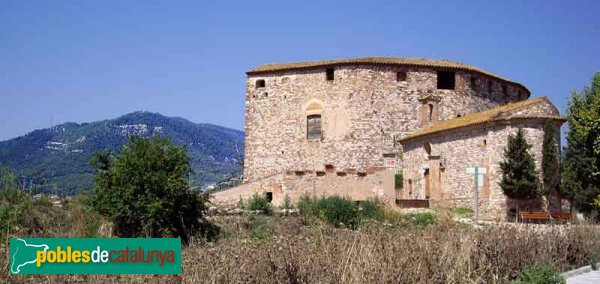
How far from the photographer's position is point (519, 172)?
24844mm

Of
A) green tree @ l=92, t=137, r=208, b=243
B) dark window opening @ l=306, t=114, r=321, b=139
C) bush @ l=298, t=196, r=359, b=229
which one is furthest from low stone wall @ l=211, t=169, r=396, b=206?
green tree @ l=92, t=137, r=208, b=243

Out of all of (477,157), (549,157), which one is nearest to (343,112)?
(477,157)

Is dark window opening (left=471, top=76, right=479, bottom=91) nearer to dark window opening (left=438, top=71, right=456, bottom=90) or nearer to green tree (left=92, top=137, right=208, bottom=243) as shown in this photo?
dark window opening (left=438, top=71, right=456, bottom=90)

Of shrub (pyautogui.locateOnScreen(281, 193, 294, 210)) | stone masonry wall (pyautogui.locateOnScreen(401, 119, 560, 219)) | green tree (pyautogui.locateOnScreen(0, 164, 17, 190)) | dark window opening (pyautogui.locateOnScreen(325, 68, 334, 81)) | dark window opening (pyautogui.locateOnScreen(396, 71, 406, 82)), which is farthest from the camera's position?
dark window opening (pyautogui.locateOnScreen(325, 68, 334, 81))

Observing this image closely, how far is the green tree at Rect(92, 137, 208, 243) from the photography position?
17.2 m

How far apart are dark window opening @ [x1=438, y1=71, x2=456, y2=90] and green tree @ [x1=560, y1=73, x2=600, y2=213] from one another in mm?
9986

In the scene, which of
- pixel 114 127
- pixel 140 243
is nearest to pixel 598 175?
pixel 140 243

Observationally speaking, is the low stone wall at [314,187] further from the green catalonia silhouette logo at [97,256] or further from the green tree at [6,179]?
the green catalonia silhouette logo at [97,256]

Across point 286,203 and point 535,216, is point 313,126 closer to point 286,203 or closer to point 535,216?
point 286,203

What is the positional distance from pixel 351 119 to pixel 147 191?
64.5ft

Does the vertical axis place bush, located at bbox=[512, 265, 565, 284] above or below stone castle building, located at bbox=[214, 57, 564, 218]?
below

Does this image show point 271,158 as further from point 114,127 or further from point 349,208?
point 114,127

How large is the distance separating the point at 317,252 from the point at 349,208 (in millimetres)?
15619

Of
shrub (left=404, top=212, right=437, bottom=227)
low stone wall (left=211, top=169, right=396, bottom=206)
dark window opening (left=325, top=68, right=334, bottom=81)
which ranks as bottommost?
shrub (left=404, top=212, right=437, bottom=227)
